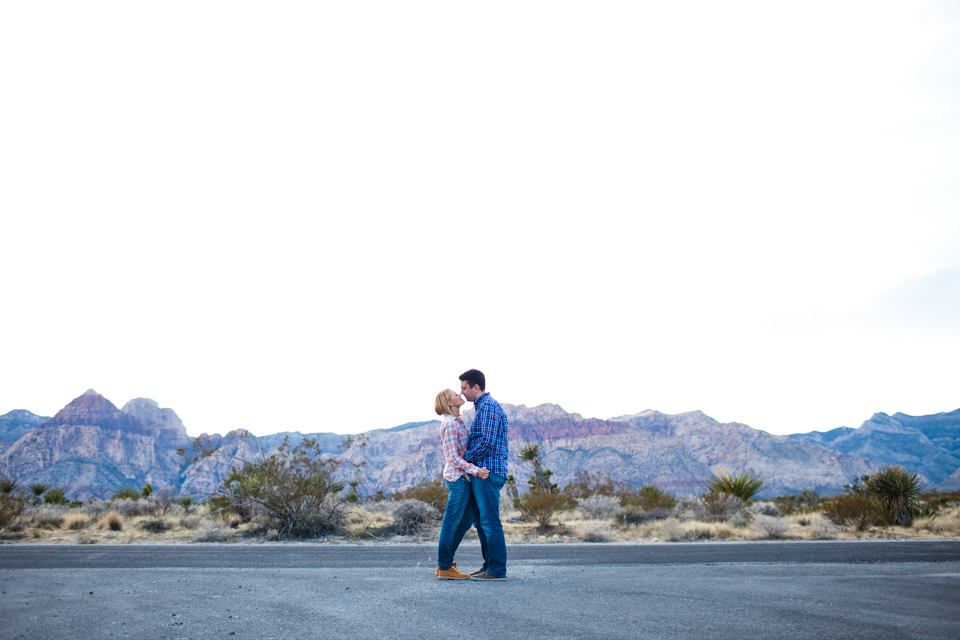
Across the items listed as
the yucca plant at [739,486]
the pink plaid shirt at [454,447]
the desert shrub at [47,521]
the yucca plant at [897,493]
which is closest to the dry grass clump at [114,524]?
the desert shrub at [47,521]

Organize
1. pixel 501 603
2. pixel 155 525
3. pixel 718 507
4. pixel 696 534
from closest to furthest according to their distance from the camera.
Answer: pixel 501 603 → pixel 696 534 → pixel 155 525 → pixel 718 507

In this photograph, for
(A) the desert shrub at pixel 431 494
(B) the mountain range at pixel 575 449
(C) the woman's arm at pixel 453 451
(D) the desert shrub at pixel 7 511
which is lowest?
(B) the mountain range at pixel 575 449

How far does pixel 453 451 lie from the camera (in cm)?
602

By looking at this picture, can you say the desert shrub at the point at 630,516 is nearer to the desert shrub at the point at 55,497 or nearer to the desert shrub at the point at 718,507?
the desert shrub at the point at 718,507

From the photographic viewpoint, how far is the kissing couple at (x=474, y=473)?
19.2ft

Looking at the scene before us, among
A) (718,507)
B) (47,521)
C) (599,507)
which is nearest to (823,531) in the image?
(718,507)

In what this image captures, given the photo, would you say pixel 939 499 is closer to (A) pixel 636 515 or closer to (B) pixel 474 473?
(A) pixel 636 515

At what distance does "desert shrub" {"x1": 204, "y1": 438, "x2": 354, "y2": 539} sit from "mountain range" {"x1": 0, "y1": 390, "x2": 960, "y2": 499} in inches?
3061

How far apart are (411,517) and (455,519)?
11.6 m

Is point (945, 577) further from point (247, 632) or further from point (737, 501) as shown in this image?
point (737, 501)

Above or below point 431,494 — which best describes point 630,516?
below

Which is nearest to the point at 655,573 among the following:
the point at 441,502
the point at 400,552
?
the point at 400,552

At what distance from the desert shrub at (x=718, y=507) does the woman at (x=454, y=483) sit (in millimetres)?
16802

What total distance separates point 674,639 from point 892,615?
→ 163 centimetres
